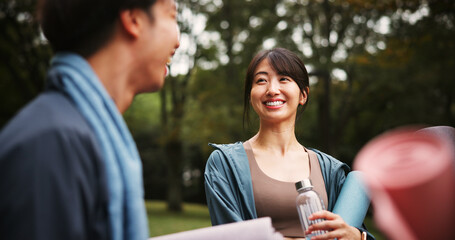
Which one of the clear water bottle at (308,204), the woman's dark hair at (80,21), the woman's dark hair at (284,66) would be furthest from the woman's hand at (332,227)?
the woman's dark hair at (80,21)

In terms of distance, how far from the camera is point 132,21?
129 cm

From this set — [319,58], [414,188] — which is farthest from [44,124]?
[319,58]

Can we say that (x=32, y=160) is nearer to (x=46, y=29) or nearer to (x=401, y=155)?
(x=46, y=29)

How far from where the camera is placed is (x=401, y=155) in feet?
2.87

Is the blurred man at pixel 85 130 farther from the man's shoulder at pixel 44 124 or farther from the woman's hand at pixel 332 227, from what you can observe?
the woman's hand at pixel 332 227

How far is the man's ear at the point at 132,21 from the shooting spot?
1271 mm

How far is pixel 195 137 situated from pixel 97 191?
18.6 meters

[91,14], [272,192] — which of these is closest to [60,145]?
[91,14]

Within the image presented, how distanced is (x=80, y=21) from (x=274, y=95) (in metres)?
1.65

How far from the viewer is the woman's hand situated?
1904 millimetres

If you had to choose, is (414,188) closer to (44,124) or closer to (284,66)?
(44,124)

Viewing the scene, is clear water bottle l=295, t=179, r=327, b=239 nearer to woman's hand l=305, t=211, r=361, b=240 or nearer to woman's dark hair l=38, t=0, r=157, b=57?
woman's hand l=305, t=211, r=361, b=240

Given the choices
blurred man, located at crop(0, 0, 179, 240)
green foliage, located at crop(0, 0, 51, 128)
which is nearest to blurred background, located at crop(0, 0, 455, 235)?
green foliage, located at crop(0, 0, 51, 128)

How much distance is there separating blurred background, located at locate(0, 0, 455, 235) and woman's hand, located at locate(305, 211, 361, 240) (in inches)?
332
